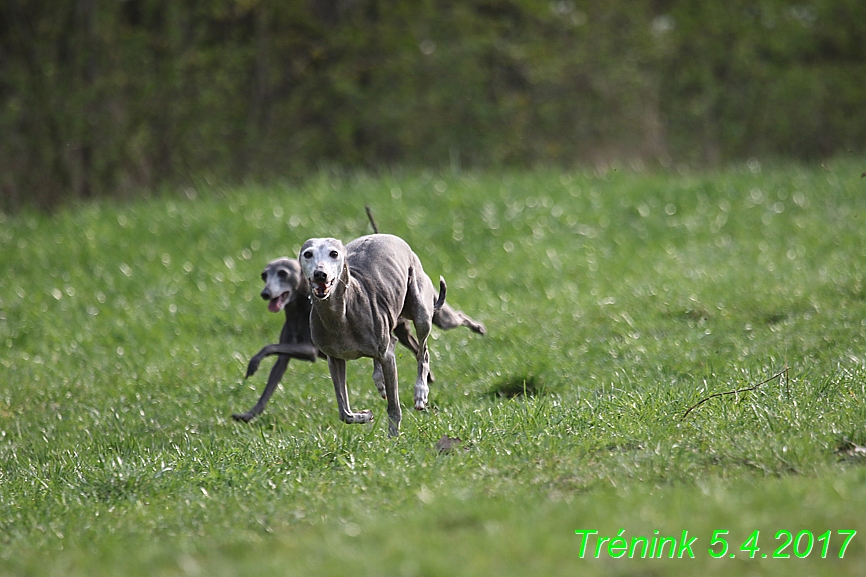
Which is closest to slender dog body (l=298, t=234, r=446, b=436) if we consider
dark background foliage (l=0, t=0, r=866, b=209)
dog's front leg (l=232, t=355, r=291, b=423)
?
dog's front leg (l=232, t=355, r=291, b=423)

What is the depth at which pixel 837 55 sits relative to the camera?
27094 millimetres

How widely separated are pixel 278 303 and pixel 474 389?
1.56m

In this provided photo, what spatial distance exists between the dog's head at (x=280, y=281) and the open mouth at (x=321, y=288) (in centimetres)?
121

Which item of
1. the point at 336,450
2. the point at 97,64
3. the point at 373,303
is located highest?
the point at 97,64

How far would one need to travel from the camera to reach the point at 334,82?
19938 millimetres

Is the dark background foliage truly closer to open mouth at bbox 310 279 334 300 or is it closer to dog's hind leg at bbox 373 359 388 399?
dog's hind leg at bbox 373 359 388 399

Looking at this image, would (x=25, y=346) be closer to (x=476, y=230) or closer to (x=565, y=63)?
(x=476, y=230)

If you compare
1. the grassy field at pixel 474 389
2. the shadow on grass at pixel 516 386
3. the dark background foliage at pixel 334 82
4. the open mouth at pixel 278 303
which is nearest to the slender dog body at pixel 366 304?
the grassy field at pixel 474 389

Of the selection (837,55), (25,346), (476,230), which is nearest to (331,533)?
(25,346)

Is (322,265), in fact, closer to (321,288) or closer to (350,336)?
(321,288)

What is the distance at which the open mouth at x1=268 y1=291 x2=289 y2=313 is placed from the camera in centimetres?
591

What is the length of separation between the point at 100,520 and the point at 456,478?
5.41 feet

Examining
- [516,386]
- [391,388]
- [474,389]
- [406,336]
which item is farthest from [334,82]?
[391,388]

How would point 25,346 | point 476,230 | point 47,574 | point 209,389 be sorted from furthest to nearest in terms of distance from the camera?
point 476,230
point 25,346
point 209,389
point 47,574
